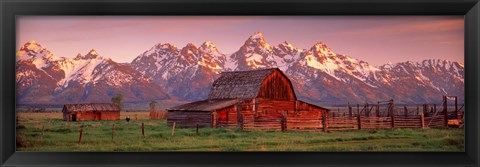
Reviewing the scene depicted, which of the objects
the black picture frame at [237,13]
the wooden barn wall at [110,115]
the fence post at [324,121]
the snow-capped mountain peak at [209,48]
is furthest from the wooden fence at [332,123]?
the wooden barn wall at [110,115]

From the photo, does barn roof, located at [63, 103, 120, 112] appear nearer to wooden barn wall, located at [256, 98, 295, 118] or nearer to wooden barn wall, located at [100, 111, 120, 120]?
wooden barn wall, located at [100, 111, 120, 120]

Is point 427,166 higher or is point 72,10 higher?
point 72,10

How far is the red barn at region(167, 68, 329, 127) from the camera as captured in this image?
15.4 meters

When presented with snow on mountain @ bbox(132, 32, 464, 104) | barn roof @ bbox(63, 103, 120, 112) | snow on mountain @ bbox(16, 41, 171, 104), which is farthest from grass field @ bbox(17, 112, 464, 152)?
snow on mountain @ bbox(132, 32, 464, 104)

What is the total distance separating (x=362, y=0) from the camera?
44.9 feet

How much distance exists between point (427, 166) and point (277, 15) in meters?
4.38

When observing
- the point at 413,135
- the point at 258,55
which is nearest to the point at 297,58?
the point at 258,55

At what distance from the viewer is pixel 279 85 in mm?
15828

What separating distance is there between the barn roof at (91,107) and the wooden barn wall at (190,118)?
1264mm

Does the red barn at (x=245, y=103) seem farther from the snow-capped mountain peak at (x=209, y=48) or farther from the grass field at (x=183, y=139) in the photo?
the grass field at (x=183, y=139)

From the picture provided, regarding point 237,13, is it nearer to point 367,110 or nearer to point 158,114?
point 158,114

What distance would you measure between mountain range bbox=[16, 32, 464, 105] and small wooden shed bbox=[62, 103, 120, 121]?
23cm

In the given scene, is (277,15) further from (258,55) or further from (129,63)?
(129,63)

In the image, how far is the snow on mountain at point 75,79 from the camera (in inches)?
559
